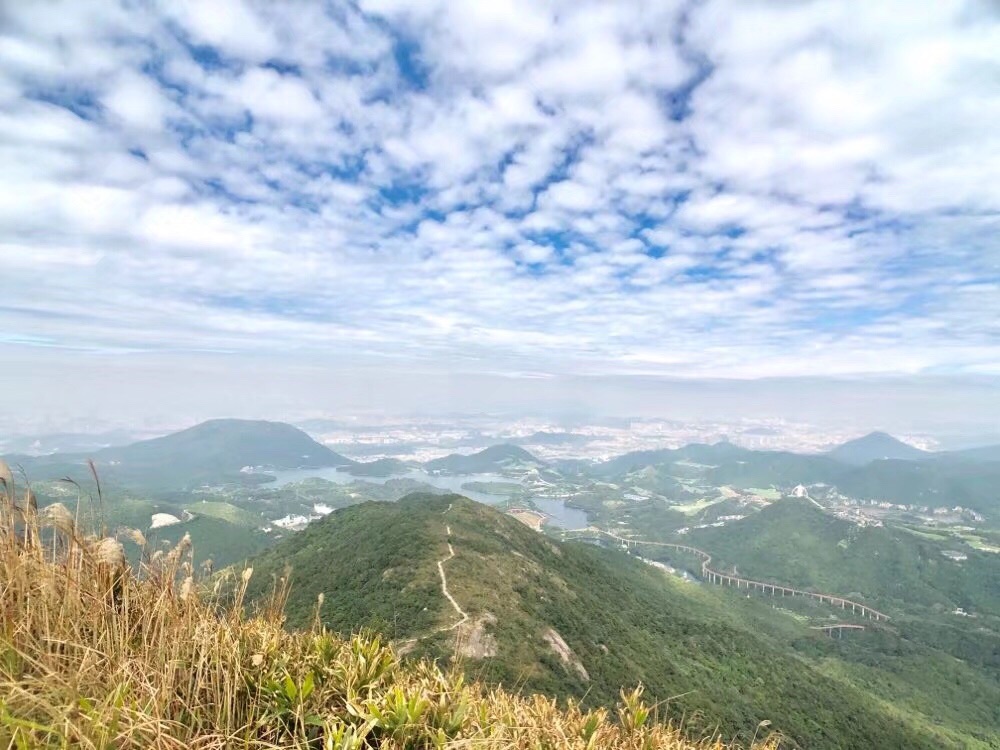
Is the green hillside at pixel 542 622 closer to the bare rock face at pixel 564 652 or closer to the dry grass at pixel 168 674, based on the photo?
the bare rock face at pixel 564 652

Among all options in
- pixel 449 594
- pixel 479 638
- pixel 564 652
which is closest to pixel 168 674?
pixel 479 638

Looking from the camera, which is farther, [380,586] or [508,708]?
[380,586]

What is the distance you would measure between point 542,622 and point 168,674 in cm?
5486

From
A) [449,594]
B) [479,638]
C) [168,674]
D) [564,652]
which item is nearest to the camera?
[168,674]

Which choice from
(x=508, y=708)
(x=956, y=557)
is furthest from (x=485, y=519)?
(x=956, y=557)

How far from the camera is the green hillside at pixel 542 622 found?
44.4 m

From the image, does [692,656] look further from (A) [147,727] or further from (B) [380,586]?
Answer: (A) [147,727]

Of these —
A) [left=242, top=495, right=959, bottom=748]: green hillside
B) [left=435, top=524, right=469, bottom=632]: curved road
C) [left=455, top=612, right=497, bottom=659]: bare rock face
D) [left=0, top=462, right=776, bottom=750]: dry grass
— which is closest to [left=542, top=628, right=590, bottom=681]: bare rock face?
[left=242, top=495, right=959, bottom=748]: green hillside

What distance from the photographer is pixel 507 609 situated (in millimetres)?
51062

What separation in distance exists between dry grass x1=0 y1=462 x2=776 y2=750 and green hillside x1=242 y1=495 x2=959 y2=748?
2957cm

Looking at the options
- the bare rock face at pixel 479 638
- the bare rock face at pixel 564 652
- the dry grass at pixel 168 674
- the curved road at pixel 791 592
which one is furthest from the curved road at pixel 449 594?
the curved road at pixel 791 592

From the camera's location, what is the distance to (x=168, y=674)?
4273 mm

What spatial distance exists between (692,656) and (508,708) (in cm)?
7715

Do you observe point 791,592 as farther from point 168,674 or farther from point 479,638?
point 168,674
